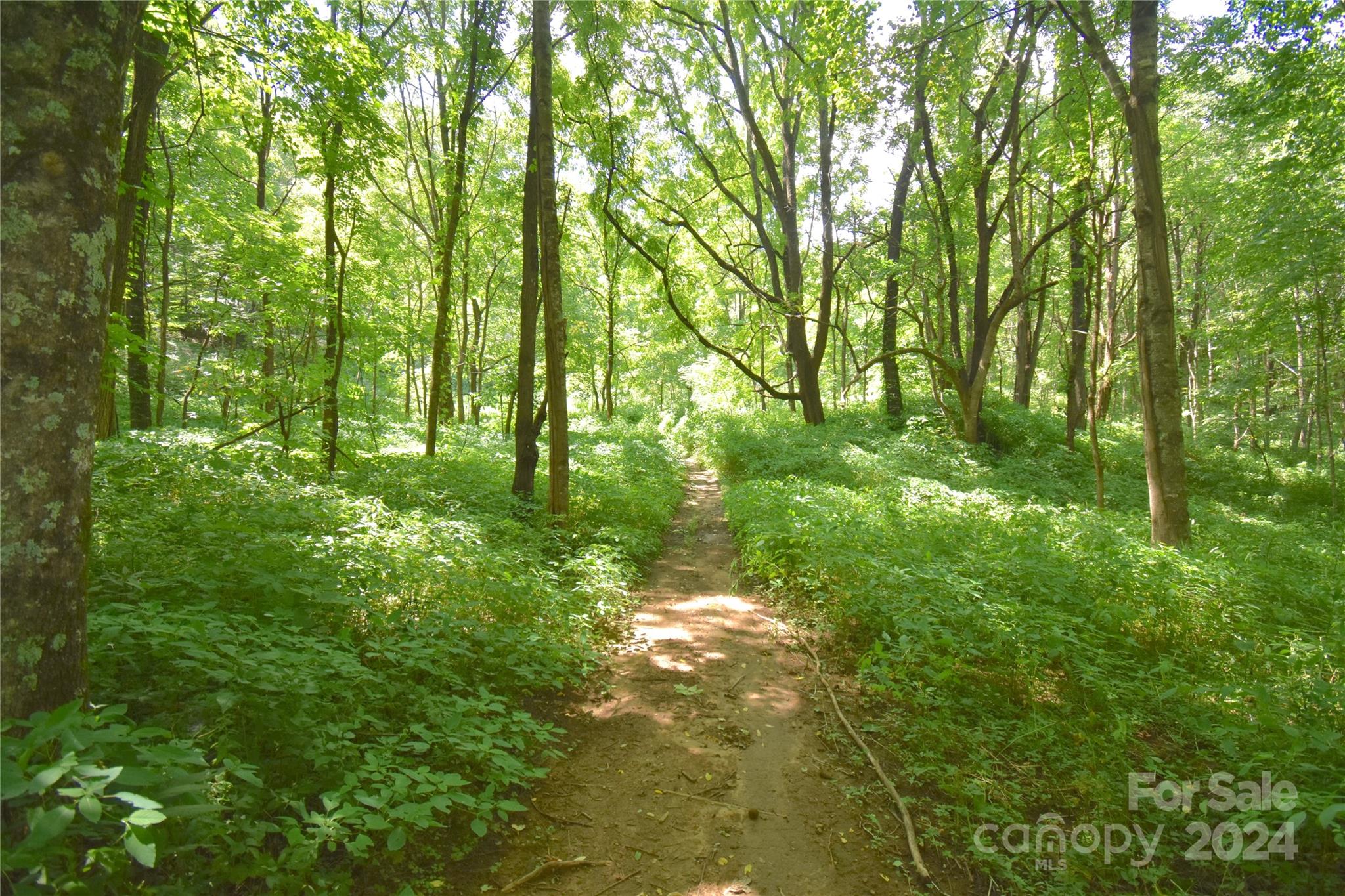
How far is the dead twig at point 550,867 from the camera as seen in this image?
2883mm

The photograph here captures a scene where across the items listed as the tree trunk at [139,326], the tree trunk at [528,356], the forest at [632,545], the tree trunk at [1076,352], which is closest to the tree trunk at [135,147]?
the forest at [632,545]

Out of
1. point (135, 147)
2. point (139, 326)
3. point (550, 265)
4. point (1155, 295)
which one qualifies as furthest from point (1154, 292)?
point (139, 326)

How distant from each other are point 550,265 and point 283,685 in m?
6.85

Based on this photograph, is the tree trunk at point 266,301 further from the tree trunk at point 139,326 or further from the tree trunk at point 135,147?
the tree trunk at point 139,326

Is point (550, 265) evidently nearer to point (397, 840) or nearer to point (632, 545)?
point (632, 545)

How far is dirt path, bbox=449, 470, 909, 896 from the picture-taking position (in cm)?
301

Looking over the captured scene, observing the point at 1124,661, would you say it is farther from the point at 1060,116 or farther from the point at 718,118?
the point at 718,118

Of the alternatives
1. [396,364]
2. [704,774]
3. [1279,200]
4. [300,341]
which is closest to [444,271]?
[300,341]

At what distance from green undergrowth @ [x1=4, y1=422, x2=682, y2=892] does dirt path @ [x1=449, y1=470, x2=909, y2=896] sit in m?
0.34

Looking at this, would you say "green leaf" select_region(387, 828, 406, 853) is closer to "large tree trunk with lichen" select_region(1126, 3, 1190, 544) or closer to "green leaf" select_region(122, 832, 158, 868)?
"green leaf" select_region(122, 832, 158, 868)

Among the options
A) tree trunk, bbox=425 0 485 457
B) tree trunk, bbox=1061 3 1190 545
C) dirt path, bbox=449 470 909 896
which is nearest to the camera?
dirt path, bbox=449 470 909 896

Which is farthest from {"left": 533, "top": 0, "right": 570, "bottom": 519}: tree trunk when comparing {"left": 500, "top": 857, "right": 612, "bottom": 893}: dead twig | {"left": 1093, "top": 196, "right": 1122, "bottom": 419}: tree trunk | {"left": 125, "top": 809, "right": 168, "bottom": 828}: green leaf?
{"left": 1093, "top": 196, "right": 1122, "bottom": 419}: tree trunk

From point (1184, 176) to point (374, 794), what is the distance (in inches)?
1128

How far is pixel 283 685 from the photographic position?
2936 millimetres
